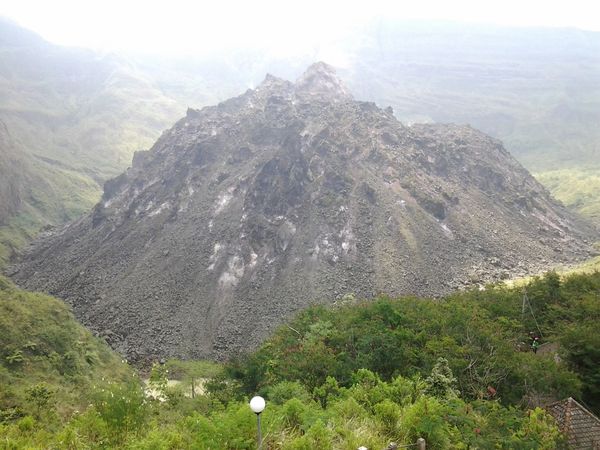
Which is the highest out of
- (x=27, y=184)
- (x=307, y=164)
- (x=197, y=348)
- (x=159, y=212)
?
(x=307, y=164)

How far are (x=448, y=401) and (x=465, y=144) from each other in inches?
3318

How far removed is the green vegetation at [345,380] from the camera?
13633mm

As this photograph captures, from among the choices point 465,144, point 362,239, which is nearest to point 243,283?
point 362,239

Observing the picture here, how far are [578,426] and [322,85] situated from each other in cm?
10404

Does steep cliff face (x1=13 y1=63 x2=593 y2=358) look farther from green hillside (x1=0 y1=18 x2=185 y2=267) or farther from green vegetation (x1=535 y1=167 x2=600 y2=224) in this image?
green hillside (x1=0 y1=18 x2=185 y2=267)

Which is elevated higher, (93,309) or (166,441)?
(166,441)

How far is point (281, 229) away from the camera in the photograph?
64250 mm

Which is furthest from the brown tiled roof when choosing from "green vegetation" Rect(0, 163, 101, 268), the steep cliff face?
"green vegetation" Rect(0, 163, 101, 268)

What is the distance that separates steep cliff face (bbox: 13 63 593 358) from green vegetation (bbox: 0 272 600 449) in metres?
12.3

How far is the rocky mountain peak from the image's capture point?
358 feet

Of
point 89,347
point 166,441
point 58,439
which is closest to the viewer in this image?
point 166,441

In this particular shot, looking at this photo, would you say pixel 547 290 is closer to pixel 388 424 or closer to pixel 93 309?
pixel 388 424

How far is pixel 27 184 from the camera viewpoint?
11762cm

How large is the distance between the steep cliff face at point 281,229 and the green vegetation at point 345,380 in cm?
1230
